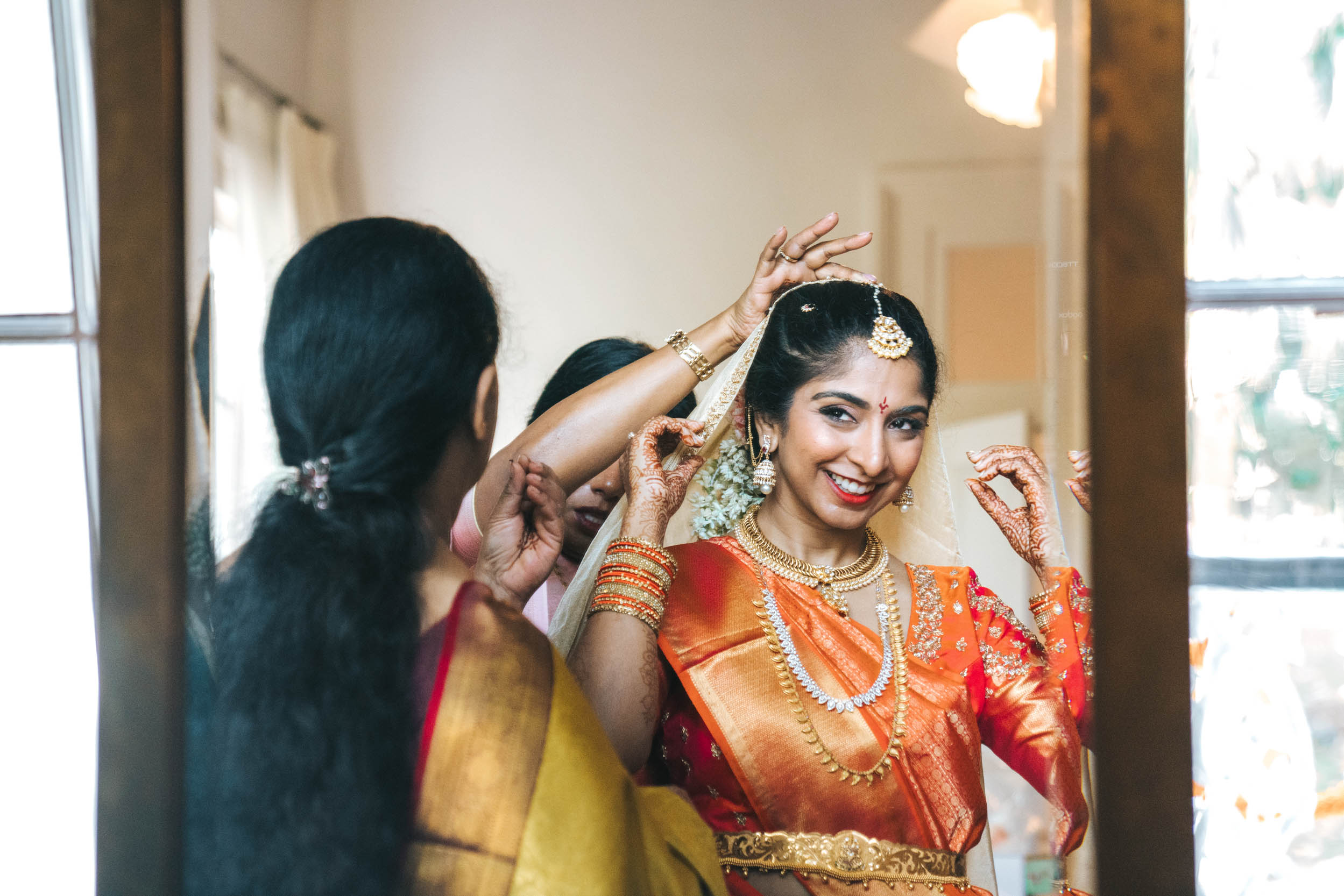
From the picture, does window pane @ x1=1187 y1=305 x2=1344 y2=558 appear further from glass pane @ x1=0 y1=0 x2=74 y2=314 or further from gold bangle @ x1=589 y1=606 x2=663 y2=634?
glass pane @ x1=0 y1=0 x2=74 y2=314

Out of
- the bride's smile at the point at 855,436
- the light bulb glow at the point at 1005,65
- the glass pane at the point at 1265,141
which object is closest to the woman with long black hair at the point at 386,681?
the bride's smile at the point at 855,436

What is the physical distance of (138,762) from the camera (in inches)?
44.2

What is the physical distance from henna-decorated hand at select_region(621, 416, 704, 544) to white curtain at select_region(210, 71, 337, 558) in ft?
1.51

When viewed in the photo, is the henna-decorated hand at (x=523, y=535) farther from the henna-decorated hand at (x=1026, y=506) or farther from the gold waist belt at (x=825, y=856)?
the henna-decorated hand at (x=1026, y=506)

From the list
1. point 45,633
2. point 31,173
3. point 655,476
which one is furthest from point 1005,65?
point 45,633

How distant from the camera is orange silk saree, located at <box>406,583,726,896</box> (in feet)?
3.62

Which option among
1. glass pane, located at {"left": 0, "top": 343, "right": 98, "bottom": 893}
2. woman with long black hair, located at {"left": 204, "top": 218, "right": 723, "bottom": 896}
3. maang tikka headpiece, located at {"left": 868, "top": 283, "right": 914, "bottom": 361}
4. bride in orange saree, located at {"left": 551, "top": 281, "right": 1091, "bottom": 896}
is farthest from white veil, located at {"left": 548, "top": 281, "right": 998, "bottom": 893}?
glass pane, located at {"left": 0, "top": 343, "right": 98, "bottom": 893}

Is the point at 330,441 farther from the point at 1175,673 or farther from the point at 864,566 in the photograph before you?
the point at 1175,673

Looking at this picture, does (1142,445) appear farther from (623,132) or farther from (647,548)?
(623,132)

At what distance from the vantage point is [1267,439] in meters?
1.47

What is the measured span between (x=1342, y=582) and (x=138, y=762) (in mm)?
1562

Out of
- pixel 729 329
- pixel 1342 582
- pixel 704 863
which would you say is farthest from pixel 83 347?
pixel 1342 582

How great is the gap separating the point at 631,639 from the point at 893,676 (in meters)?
0.37

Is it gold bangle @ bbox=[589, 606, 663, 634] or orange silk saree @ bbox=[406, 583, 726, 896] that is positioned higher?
gold bangle @ bbox=[589, 606, 663, 634]
